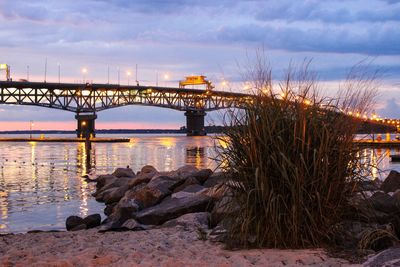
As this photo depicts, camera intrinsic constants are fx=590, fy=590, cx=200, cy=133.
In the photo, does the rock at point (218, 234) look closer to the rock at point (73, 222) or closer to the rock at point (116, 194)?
the rock at point (73, 222)

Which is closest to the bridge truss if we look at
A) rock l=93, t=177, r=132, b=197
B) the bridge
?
the bridge

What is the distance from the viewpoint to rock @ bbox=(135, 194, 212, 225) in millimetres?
11258

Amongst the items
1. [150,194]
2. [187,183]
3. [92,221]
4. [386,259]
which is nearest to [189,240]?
[386,259]

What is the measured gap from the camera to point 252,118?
24.8 feet

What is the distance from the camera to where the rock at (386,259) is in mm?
5957

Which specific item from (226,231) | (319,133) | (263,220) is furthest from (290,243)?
(319,133)

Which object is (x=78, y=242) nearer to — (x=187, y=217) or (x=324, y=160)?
(x=187, y=217)

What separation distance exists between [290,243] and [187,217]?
Result: 330 cm

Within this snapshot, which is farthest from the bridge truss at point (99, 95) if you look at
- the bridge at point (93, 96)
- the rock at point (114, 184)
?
the rock at point (114, 184)

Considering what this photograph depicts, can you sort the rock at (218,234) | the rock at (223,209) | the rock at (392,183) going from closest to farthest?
the rock at (223,209) → the rock at (218,234) → the rock at (392,183)

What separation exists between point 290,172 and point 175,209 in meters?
4.63

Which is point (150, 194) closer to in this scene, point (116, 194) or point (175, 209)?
point (175, 209)

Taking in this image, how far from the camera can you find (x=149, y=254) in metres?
7.24

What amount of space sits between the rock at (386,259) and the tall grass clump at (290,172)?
1.14 meters
